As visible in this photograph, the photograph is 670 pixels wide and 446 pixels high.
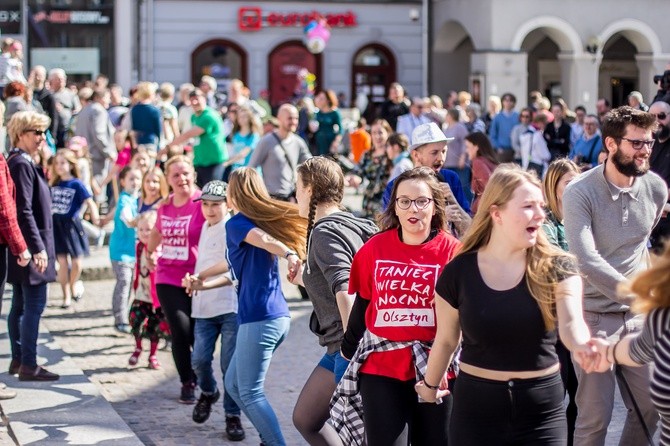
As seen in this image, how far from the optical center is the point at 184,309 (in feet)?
28.1

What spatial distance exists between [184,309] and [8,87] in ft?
19.0

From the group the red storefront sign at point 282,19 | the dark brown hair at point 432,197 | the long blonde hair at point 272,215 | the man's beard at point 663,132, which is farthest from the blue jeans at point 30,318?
the red storefront sign at point 282,19

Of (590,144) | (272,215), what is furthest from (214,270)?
(590,144)

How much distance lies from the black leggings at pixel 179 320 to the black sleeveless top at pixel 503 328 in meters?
3.86

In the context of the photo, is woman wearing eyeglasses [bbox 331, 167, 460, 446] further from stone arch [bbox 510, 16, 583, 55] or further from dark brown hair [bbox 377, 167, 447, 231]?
stone arch [bbox 510, 16, 583, 55]

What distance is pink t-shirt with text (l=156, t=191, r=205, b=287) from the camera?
8609mm

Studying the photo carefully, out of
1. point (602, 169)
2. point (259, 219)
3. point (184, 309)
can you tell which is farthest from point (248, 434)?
point (602, 169)

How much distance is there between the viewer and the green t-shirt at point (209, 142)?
50.2ft

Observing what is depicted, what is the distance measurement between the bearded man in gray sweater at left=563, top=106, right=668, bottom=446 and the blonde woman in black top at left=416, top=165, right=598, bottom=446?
48.6 inches

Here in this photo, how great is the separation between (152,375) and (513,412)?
543 cm

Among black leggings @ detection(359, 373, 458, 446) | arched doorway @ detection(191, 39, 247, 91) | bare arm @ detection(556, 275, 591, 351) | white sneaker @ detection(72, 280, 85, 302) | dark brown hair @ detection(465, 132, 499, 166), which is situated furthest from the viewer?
arched doorway @ detection(191, 39, 247, 91)

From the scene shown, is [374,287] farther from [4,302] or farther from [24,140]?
[4,302]

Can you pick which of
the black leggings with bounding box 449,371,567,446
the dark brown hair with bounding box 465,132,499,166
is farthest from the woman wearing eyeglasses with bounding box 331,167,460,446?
the dark brown hair with bounding box 465,132,499,166

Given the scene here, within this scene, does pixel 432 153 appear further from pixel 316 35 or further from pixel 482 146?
pixel 316 35
